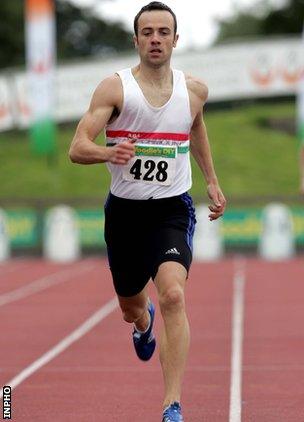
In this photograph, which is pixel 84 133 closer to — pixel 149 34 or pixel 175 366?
pixel 149 34

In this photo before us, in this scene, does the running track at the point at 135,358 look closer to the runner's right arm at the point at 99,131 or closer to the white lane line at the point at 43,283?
the white lane line at the point at 43,283

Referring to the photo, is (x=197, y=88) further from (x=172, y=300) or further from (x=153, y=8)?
(x=172, y=300)

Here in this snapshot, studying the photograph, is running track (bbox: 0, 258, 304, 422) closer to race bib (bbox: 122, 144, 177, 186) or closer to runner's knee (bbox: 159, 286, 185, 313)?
runner's knee (bbox: 159, 286, 185, 313)

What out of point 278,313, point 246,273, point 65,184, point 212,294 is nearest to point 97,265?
point 246,273

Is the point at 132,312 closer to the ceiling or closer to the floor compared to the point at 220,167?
closer to the floor

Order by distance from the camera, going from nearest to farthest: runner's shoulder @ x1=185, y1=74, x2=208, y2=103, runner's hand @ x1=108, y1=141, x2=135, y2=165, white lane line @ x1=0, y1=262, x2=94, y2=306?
runner's hand @ x1=108, y1=141, x2=135, y2=165, runner's shoulder @ x1=185, y1=74, x2=208, y2=103, white lane line @ x1=0, y1=262, x2=94, y2=306

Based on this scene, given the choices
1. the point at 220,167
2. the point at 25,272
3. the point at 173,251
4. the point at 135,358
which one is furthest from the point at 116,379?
the point at 220,167

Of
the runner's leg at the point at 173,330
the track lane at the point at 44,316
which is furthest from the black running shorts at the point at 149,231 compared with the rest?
the track lane at the point at 44,316

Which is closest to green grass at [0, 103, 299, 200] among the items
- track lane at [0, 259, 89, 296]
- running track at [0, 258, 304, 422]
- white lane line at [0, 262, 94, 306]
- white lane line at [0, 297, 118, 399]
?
track lane at [0, 259, 89, 296]

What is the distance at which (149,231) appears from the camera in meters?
8.12

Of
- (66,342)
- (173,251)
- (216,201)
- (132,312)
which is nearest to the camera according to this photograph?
(173,251)

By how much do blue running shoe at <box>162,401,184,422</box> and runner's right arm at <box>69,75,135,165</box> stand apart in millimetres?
1298

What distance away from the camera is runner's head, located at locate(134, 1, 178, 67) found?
7828 mm

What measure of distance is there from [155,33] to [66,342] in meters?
5.47
